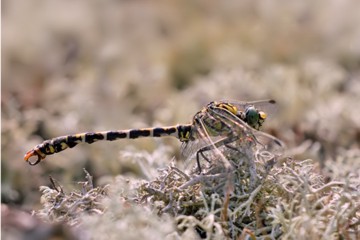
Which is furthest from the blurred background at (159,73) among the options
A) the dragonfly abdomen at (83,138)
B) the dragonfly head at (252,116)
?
the dragonfly head at (252,116)

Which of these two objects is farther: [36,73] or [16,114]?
[36,73]

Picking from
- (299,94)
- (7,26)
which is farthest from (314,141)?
(7,26)

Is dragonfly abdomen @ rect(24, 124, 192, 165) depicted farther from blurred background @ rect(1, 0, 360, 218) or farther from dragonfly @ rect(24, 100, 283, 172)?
blurred background @ rect(1, 0, 360, 218)

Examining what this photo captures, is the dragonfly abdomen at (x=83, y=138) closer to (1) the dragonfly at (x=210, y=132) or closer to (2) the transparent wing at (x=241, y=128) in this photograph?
(1) the dragonfly at (x=210, y=132)

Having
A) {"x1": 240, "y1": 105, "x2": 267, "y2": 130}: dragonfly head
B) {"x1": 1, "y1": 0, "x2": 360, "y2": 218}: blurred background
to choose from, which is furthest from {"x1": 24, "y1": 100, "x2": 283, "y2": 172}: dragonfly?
{"x1": 1, "y1": 0, "x2": 360, "y2": 218}: blurred background

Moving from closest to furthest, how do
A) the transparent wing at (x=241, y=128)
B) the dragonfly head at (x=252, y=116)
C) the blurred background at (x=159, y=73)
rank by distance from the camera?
1. the transparent wing at (x=241, y=128)
2. the dragonfly head at (x=252, y=116)
3. the blurred background at (x=159, y=73)

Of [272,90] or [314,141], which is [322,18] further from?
[314,141]
